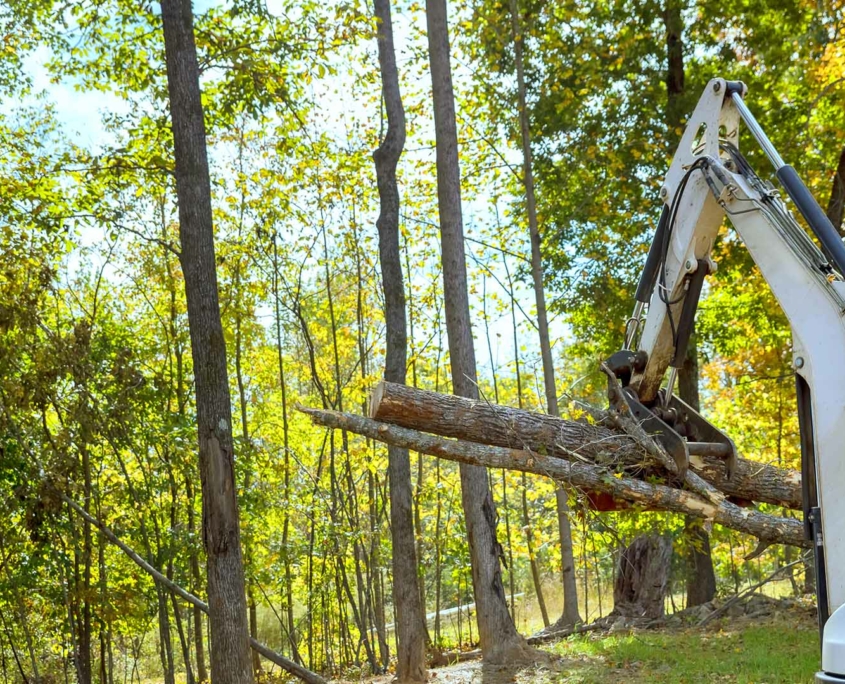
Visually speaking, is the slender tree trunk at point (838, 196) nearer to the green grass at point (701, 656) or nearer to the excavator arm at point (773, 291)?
the green grass at point (701, 656)

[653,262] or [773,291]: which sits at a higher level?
[653,262]

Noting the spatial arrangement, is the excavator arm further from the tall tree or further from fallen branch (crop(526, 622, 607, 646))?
the tall tree

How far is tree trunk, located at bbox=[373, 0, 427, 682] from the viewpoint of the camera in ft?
28.7

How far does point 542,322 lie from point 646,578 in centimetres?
368

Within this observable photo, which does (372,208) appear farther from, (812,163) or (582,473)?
(582,473)

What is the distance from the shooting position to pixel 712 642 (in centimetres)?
872

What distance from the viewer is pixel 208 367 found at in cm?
666

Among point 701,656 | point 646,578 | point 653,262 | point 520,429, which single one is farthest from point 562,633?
point 653,262

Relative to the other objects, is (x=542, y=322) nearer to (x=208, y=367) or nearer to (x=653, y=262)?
(x=208, y=367)

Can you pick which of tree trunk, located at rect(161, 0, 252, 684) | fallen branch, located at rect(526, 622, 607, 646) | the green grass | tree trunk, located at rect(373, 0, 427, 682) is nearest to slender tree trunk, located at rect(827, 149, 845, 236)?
the green grass

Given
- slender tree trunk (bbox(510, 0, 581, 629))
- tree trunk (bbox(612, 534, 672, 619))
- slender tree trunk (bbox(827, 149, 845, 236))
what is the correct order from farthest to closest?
tree trunk (bbox(612, 534, 672, 619)) → slender tree trunk (bbox(827, 149, 845, 236)) → slender tree trunk (bbox(510, 0, 581, 629))

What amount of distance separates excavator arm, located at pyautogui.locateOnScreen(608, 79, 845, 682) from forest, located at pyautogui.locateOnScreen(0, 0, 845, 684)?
4.09 feet

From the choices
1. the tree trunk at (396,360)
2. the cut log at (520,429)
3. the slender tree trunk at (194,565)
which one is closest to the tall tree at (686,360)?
the tree trunk at (396,360)

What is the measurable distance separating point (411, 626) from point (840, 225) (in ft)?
24.9
